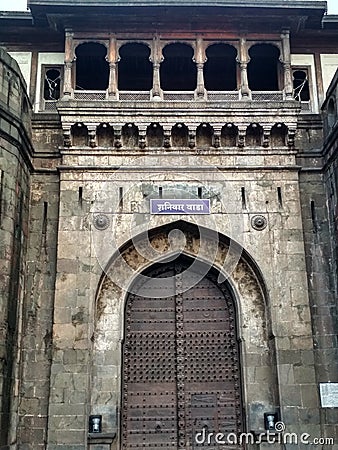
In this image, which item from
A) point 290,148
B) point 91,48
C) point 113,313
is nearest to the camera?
point 113,313

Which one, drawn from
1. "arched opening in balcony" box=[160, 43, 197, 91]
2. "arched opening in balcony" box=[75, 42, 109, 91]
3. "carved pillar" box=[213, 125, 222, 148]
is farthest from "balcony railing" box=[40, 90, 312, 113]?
"arched opening in balcony" box=[160, 43, 197, 91]

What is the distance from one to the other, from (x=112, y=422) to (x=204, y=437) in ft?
6.48

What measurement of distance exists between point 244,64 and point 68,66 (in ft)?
13.8

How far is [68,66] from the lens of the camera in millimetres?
13766

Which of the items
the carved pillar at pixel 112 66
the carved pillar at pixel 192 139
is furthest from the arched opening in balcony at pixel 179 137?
the carved pillar at pixel 112 66

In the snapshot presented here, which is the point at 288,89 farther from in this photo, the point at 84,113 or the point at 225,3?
the point at 84,113

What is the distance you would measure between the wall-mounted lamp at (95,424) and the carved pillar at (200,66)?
24.6ft

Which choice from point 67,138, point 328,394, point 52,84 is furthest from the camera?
point 52,84

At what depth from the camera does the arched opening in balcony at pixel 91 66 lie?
14594 millimetres

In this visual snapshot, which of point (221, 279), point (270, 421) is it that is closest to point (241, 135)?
point (221, 279)

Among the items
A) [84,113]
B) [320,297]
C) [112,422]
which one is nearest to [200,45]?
[84,113]

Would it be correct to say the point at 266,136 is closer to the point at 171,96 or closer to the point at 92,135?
the point at 171,96

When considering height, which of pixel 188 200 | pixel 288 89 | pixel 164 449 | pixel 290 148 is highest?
pixel 288 89

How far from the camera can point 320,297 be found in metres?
12.8
